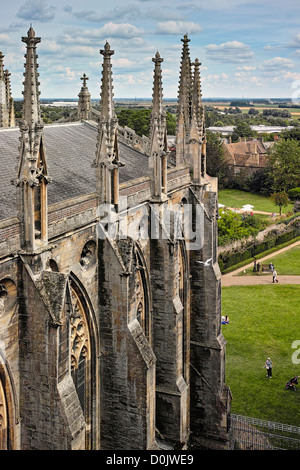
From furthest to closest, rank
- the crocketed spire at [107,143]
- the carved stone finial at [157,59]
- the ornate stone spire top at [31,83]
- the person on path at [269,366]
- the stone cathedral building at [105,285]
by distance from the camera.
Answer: the person on path at [269,366] → the carved stone finial at [157,59] → the crocketed spire at [107,143] → the stone cathedral building at [105,285] → the ornate stone spire top at [31,83]

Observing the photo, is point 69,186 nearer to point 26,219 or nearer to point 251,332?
point 26,219

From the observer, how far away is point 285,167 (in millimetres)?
105625

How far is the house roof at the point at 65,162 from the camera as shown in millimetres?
20938

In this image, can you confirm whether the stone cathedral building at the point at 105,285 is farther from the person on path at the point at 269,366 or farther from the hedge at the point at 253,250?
the hedge at the point at 253,250

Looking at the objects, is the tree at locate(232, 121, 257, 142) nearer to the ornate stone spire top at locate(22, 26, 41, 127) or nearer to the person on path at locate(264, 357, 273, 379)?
the person on path at locate(264, 357, 273, 379)

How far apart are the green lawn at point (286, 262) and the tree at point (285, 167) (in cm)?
3752

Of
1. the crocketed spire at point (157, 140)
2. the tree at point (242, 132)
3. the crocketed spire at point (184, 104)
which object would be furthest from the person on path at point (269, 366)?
the tree at point (242, 132)

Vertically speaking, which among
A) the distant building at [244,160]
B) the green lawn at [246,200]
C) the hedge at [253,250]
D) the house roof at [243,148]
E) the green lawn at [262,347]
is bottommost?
the green lawn at [262,347]

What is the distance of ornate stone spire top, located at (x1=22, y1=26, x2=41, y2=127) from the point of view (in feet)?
52.2

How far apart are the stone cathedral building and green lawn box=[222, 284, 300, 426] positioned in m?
4.67

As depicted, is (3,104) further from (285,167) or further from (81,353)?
(285,167)

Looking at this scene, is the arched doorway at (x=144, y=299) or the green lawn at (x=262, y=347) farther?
the green lawn at (x=262, y=347)
